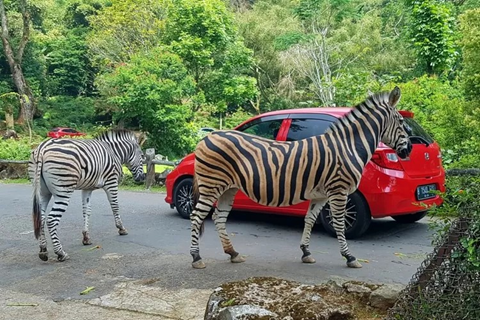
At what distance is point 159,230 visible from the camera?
8.29 meters

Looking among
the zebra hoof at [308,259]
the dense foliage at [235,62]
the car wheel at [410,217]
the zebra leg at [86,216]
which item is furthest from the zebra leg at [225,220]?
the dense foliage at [235,62]

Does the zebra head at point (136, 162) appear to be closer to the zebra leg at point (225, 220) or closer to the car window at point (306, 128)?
the zebra leg at point (225, 220)

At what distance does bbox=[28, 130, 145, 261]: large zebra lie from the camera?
22.1ft

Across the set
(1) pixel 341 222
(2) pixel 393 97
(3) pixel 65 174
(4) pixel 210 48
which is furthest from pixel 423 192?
(4) pixel 210 48

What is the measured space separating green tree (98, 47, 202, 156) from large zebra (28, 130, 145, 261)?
1108cm

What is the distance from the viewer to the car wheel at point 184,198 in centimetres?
880

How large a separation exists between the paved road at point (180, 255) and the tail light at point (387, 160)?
1.10m

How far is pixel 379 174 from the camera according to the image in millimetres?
6852

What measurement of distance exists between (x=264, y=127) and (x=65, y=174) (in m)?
3.08

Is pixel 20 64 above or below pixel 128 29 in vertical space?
below

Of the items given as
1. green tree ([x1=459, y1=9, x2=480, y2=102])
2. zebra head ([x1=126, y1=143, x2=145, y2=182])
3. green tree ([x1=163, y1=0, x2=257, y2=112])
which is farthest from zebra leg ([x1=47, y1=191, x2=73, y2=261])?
green tree ([x1=163, y1=0, x2=257, y2=112])

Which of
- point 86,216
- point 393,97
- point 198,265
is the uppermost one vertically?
point 393,97

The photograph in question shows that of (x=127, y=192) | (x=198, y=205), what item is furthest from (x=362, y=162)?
(x=127, y=192)

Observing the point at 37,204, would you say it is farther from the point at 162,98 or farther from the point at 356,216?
the point at 162,98
